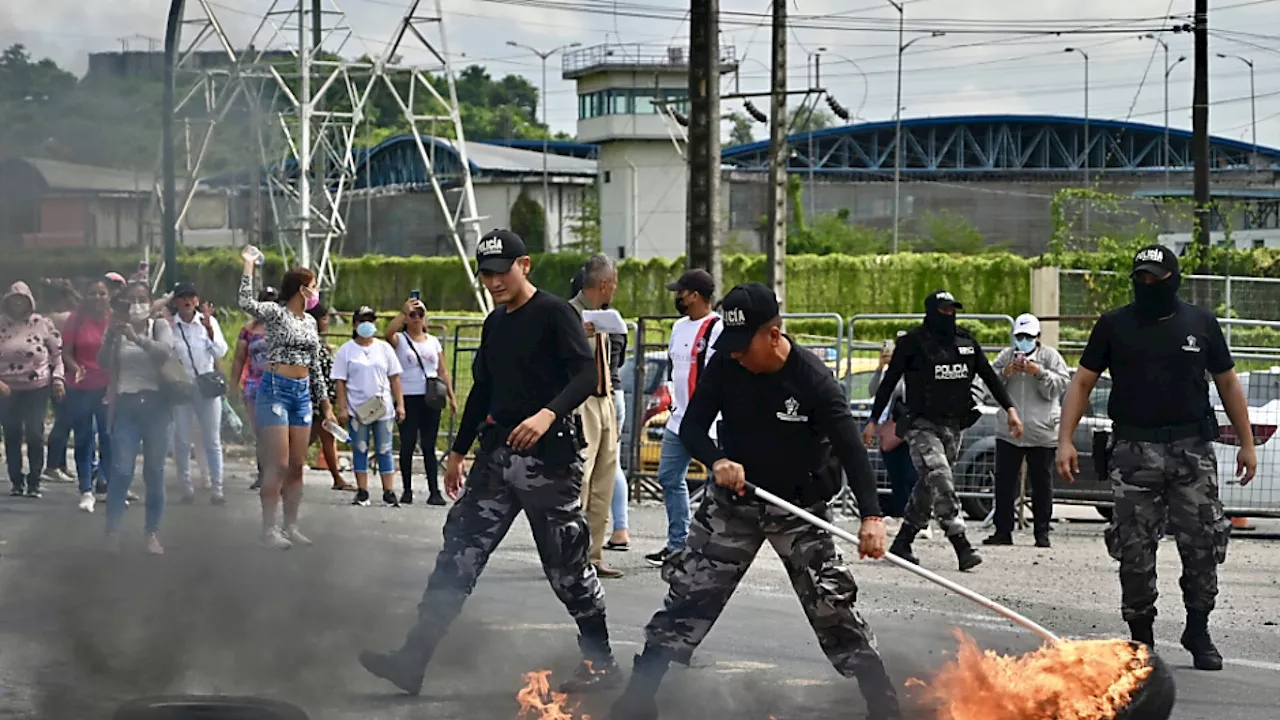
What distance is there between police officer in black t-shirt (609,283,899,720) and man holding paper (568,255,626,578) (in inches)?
145

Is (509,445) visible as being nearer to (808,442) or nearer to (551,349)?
(551,349)

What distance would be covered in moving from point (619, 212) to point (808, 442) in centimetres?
6902

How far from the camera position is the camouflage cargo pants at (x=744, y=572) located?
6191 mm

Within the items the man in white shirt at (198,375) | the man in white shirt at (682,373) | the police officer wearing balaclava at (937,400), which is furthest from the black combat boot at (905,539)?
the man in white shirt at (198,375)

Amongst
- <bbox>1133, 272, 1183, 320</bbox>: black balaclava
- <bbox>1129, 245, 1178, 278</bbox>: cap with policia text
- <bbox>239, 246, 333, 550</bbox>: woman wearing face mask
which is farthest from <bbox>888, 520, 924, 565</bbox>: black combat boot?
<bbox>239, 246, 333, 550</bbox>: woman wearing face mask

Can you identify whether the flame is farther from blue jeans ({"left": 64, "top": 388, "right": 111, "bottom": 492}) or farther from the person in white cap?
blue jeans ({"left": 64, "top": 388, "right": 111, "bottom": 492})

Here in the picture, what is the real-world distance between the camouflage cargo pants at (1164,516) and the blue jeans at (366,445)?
300 inches

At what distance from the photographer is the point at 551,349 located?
23.3ft

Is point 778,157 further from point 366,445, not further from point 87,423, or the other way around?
point 87,423

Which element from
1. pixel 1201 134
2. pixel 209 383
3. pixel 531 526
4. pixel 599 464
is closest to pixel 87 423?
pixel 209 383

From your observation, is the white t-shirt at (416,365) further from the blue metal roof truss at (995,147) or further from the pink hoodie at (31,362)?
the blue metal roof truss at (995,147)

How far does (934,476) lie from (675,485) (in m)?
1.77

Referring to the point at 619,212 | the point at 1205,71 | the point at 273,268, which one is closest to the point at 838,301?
the point at 619,212

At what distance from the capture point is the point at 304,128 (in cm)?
927
